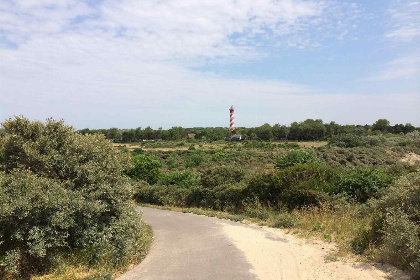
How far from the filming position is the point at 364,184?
979cm

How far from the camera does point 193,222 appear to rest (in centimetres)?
985

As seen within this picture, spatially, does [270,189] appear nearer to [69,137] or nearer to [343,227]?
[343,227]

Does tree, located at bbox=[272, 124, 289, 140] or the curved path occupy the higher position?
tree, located at bbox=[272, 124, 289, 140]

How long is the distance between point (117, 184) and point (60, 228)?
4.99 ft

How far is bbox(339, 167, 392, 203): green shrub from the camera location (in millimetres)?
9625

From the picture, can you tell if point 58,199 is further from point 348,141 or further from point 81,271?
point 348,141

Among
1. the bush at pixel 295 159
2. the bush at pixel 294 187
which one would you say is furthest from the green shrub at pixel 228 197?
the bush at pixel 295 159

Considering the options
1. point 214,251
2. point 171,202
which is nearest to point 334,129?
point 171,202

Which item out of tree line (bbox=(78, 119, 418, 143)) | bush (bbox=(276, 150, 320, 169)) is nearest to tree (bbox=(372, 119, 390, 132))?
tree line (bbox=(78, 119, 418, 143))

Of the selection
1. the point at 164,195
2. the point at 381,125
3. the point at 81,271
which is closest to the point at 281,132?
the point at 381,125

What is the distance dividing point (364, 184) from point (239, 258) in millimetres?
5611

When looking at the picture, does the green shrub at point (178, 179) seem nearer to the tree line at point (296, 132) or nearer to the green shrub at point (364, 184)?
the green shrub at point (364, 184)

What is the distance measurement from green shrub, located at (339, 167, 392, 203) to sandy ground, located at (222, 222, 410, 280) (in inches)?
126

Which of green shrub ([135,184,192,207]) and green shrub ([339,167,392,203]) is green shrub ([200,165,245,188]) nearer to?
green shrub ([135,184,192,207])
